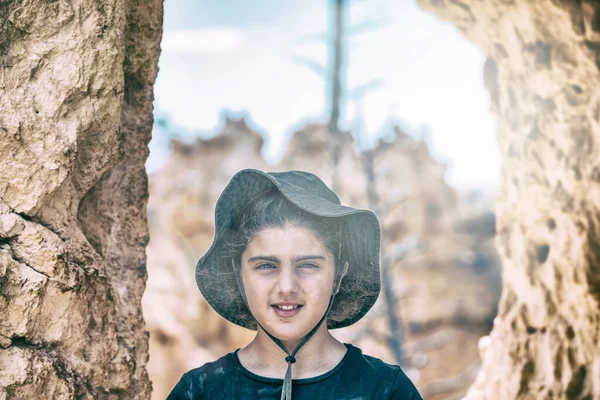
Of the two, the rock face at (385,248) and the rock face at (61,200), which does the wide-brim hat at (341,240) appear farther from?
the rock face at (385,248)

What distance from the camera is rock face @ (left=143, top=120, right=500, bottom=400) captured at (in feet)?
36.2

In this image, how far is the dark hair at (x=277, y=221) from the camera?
2.01 meters

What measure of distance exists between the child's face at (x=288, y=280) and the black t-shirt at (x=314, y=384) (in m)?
0.16

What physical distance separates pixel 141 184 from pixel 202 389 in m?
0.80

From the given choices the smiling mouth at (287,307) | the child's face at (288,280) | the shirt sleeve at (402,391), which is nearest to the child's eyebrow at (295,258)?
the child's face at (288,280)

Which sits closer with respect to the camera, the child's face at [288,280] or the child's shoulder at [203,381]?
the child's face at [288,280]

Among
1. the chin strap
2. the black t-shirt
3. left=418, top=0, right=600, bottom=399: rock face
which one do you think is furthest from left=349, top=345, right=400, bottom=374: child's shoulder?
left=418, top=0, right=600, bottom=399: rock face

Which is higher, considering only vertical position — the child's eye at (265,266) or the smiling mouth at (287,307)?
the child's eye at (265,266)

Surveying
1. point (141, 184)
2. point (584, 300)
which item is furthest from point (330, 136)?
point (141, 184)

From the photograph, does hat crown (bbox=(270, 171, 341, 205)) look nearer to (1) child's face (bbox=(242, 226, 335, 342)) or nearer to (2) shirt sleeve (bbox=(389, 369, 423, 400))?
(1) child's face (bbox=(242, 226, 335, 342))

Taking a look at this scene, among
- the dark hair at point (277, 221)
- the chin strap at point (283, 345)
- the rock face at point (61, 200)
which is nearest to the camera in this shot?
the rock face at point (61, 200)

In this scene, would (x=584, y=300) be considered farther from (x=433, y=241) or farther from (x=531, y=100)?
(x=433, y=241)

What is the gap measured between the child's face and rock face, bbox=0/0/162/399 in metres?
0.51

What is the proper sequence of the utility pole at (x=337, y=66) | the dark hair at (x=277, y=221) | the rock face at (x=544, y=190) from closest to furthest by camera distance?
the dark hair at (x=277, y=221) → the rock face at (x=544, y=190) → the utility pole at (x=337, y=66)
